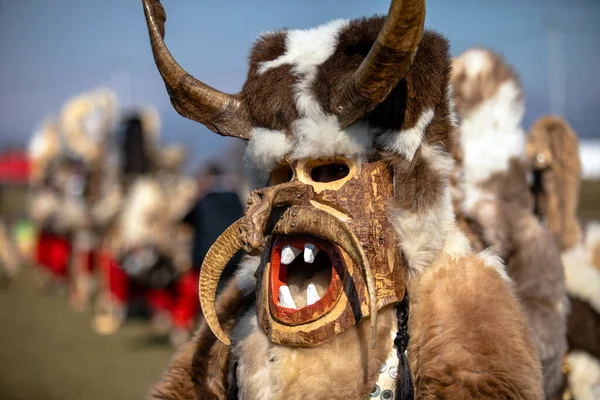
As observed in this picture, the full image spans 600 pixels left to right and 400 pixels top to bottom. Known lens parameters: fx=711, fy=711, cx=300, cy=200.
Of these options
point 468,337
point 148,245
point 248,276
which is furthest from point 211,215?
point 468,337

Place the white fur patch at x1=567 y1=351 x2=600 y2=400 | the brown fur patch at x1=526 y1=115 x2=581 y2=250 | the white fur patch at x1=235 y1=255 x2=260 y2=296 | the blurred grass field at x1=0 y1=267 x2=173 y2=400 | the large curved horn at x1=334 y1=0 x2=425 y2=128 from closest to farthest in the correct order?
the large curved horn at x1=334 y1=0 x2=425 y2=128 < the white fur patch at x1=235 y1=255 x2=260 y2=296 < the white fur patch at x1=567 y1=351 x2=600 y2=400 < the brown fur patch at x1=526 y1=115 x2=581 y2=250 < the blurred grass field at x1=0 y1=267 x2=173 y2=400

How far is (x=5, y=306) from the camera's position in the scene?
43.7ft

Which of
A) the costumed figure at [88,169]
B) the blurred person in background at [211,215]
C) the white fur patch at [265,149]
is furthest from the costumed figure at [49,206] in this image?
the white fur patch at [265,149]

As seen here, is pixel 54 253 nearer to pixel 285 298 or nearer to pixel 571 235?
pixel 571 235

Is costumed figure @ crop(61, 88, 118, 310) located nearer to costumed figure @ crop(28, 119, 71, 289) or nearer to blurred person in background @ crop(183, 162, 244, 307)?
costumed figure @ crop(28, 119, 71, 289)

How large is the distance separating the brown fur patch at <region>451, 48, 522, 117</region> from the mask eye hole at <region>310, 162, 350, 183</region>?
5.01 ft

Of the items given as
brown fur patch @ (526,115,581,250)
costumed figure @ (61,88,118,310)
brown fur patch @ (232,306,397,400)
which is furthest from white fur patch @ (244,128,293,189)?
costumed figure @ (61,88,118,310)

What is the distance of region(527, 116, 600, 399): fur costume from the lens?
3564mm

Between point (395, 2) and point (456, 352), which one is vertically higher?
point (395, 2)

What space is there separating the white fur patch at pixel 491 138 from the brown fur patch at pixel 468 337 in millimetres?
1420

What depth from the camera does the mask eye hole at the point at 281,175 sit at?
2248 mm

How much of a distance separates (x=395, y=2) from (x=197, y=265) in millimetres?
5855

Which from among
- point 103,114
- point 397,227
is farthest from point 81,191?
point 397,227

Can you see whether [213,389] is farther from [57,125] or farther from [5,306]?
[57,125]
